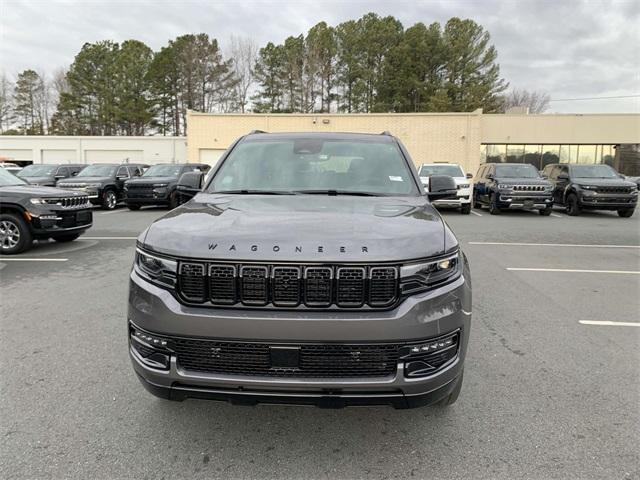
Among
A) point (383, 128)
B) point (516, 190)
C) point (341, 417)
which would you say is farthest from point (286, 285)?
point (383, 128)

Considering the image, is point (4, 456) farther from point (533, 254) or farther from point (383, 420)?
point (533, 254)

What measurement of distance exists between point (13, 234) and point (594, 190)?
648 inches

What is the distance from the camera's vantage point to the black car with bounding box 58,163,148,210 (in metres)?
16.8

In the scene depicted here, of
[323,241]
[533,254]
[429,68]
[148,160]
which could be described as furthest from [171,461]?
[429,68]

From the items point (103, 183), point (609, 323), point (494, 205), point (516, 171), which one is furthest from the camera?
point (103, 183)

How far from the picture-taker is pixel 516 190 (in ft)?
51.2

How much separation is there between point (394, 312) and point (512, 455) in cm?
114

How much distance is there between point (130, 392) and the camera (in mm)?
3232

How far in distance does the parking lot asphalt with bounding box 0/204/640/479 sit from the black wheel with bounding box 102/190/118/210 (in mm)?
12892

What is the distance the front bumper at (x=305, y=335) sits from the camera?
2.19m

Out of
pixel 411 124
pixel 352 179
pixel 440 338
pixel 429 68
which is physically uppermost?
pixel 429 68

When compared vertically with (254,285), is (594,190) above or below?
above

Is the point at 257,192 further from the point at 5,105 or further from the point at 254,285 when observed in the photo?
the point at 5,105

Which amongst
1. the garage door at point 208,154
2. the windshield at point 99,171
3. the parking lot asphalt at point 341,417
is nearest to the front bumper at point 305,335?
the parking lot asphalt at point 341,417
